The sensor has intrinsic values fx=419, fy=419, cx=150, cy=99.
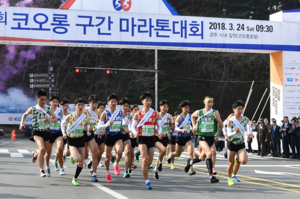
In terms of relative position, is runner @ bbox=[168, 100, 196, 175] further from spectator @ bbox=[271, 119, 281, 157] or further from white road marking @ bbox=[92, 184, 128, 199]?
spectator @ bbox=[271, 119, 281, 157]

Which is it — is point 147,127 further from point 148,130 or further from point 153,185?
point 153,185

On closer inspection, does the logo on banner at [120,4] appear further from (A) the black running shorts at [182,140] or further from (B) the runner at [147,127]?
(B) the runner at [147,127]

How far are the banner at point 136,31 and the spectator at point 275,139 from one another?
14.7 feet

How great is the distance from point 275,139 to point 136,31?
8798 mm

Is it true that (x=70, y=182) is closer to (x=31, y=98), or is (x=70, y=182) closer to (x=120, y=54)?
(x=31, y=98)

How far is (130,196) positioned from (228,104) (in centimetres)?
4359

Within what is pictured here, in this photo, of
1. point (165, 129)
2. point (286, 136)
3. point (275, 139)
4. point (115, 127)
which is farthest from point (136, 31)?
point (115, 127)

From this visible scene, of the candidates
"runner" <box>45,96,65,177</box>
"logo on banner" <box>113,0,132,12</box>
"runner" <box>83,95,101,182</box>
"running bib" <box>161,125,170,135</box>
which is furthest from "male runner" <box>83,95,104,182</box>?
"logo on banner" <box>113,0,132,12</box>

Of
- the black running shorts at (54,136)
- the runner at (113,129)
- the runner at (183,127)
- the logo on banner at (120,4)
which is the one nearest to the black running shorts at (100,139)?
the runner at (113,129)

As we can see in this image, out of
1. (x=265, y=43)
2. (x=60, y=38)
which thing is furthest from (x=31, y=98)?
(x=265, y=43)

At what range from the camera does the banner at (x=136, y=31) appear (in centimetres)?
2030

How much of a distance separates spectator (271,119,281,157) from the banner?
177 inches

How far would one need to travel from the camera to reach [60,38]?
20.7 metres

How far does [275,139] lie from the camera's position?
68.1ft
